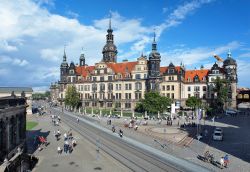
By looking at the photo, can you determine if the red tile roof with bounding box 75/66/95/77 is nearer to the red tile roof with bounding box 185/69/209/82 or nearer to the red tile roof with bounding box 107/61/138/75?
the red tile roof with bounding box 107/61/138/75

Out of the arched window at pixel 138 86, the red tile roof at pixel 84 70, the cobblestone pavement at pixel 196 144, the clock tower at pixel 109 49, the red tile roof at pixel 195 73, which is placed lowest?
the cobblestone pavement at pixel 196 144

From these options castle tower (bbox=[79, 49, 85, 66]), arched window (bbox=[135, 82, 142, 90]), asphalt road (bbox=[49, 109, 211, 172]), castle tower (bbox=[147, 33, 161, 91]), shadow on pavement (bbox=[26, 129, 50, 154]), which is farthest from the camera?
castle tower (bbox=[79, 49, 85, 66])

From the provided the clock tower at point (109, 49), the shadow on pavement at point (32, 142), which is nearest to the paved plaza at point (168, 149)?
the shadow on pavement at point (32, 142)

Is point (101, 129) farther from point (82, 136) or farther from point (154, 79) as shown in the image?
point (154, 79)

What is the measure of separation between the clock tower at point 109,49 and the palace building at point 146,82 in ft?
28.4

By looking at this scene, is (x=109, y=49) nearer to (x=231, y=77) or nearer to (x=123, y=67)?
(x=123, y=67)

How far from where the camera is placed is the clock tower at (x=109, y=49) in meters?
125

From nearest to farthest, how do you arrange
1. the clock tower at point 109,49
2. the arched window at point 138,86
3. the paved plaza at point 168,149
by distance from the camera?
the paved plaza at point 168,149 < the arched window at point 138,86 < the clock tower at point 109,49

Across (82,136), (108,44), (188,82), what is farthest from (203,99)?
(82,136)

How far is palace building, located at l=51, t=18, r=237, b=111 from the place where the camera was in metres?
101

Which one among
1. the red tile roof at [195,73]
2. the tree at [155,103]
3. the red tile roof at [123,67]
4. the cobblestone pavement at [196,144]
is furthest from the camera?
the red tile roof at [123,67]

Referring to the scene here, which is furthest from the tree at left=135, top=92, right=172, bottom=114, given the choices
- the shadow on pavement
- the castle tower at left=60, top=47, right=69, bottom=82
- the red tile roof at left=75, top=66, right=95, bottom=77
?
the castle tower at left=60, top=47, right=69, bottom=82

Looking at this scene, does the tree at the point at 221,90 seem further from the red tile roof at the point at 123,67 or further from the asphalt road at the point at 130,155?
the asphalt road at the point at 130,155

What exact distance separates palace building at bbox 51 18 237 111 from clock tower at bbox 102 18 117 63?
8651mm
